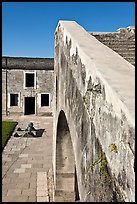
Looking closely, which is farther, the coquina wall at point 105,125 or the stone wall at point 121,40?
the stone wall at point 121,40

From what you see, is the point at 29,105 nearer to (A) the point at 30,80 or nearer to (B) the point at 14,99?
(B) the point at 14,99

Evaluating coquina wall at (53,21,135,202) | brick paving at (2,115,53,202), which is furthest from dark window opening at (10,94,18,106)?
coquina wall at (53,21,135,202)

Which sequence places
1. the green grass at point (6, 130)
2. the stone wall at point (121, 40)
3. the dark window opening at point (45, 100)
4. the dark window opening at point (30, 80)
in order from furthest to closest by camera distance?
the dark window opening at point (45, 100) → the dark window opening at point (30, 80) → the green grass at point (6, 130) → the stone wall at point (121, 40)

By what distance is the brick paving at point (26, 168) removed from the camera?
Result: 8773mm

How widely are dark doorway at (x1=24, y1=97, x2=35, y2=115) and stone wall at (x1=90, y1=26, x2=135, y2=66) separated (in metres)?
20.8

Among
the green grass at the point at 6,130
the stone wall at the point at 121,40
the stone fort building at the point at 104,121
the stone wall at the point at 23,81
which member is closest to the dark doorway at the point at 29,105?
the stone wall at the point at 23,81

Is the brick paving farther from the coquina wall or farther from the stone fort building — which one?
the coquina wall

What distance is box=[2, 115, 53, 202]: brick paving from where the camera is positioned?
8.77 m

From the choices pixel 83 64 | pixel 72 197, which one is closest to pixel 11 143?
pixel 72 197

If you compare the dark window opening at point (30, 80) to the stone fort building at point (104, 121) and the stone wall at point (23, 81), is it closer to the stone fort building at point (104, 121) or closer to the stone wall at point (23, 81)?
the stone wall at point (23, 81)

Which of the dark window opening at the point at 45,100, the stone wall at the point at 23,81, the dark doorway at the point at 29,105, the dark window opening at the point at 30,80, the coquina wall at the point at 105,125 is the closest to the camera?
the coquina wall at the point at 105,125

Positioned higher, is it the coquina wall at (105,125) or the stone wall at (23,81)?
the stone wall at (23,81)

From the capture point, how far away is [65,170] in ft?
26.7

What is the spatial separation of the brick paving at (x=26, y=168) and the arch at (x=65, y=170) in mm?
573
